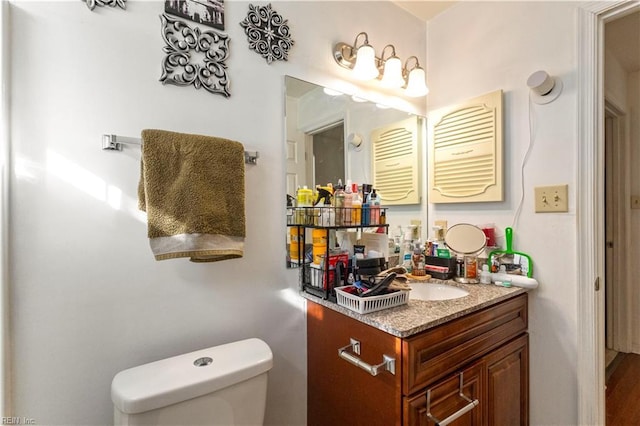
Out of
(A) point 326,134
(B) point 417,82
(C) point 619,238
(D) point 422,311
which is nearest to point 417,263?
(D) point 422,311

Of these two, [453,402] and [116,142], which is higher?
[116,142]

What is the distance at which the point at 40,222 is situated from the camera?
2.75 feet

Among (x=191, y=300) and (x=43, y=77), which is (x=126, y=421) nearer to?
(x=191, y=300)

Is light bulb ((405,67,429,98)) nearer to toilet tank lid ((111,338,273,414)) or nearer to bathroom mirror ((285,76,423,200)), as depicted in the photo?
bathroom mirror ((285,76,423,200))

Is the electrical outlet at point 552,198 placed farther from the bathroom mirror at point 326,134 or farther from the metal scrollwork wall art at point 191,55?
the metal scrollwork wall art at point 191,55

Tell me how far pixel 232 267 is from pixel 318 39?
1072 mm

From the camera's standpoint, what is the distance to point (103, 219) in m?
0.92

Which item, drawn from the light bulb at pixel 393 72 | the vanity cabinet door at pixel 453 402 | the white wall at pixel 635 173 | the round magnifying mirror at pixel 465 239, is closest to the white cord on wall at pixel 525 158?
the round magnifying mirror at pixel 465 239

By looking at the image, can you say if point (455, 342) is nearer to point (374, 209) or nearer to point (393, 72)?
point (374, 209)

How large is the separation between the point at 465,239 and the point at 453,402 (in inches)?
31.2

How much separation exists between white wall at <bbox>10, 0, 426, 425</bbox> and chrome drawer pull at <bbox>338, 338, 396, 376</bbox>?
1.08 feet

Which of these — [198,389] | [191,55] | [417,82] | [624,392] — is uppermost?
[417,82]

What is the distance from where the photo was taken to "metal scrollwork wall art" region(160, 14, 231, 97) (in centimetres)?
101

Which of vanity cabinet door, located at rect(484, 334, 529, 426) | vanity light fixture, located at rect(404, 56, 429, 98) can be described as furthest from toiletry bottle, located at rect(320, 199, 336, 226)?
vanity light fixture, located at rect(404, 56, 429, 98)
